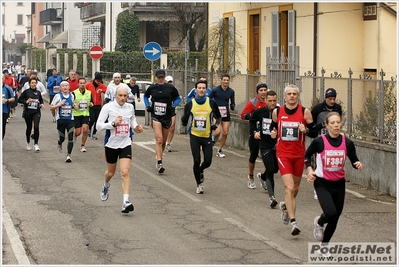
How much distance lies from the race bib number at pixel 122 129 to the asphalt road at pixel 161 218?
42.7 inches

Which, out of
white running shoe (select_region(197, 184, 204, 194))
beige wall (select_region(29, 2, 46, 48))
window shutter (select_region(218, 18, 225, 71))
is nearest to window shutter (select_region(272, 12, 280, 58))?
window shutter (select_region(218, 18, 225, 71))

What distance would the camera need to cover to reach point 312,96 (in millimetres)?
18031

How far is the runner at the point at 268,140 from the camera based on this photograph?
1243 centimetres

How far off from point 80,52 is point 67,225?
135ft

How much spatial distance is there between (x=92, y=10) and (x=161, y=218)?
1907 inches

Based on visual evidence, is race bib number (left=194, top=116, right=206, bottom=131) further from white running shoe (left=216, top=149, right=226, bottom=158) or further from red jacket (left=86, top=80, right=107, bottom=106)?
red jacket (left=86, top=80, right=107, bottom=106)

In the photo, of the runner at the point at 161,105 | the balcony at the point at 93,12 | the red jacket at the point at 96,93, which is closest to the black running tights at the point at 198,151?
the runner at the point at 161,105

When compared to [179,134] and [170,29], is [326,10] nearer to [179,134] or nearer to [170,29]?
[179,134]

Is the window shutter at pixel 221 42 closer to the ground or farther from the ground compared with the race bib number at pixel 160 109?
farther from the ground

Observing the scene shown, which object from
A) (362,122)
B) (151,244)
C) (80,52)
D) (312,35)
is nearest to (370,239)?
(151,244)

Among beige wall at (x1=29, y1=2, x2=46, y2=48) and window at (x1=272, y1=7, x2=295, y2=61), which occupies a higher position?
beige wall at (x1=29, y1=2, x2=46, y2=48)

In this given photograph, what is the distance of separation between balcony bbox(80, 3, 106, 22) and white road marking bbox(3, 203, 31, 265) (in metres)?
45.5

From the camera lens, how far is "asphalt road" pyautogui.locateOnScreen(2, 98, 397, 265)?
925 centimetres

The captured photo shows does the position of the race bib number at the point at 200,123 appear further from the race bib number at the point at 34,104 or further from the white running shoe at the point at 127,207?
the race bib number at the point at 34,104
